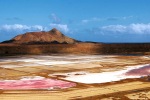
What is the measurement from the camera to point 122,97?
9.39 metres

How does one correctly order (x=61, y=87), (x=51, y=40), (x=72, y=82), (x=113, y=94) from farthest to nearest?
1. (x=51, y=40)
2. (x=72, y=82)
3. (x=61, y=87)
4. (x=113, y=94)

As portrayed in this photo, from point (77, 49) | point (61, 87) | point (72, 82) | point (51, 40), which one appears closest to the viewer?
point (61, 87)

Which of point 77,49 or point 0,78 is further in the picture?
point 77,49

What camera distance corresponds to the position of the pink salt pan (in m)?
11.1

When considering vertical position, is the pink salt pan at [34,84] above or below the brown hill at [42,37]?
below

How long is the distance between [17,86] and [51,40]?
5149 cm

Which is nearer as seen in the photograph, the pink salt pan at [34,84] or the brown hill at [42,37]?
the pink salt pan at [34,84]

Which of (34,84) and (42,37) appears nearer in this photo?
(34,84)

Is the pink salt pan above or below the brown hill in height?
below

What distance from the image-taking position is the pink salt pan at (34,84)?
11055 mm

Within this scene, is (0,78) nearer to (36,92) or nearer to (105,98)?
(36,92)

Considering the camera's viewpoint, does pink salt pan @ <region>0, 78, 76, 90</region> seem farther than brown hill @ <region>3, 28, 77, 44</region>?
No

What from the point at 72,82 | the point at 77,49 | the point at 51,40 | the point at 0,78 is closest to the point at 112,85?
the point at 72,82

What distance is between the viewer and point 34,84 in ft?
38.4
